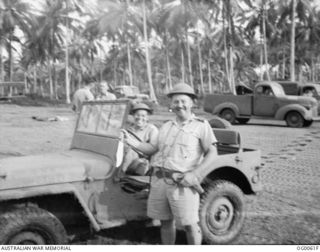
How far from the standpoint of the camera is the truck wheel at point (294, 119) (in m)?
12.1

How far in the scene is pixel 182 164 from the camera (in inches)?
103

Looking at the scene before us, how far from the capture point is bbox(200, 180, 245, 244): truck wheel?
124 inches

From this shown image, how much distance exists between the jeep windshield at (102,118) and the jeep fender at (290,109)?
9.57m

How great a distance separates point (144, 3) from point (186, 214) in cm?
2199

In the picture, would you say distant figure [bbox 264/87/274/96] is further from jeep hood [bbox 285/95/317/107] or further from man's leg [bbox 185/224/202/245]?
man's leg [bbox 185/224/202/245]

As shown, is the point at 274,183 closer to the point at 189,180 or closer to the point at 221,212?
the point at 221,212

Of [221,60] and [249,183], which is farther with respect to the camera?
[221,60]

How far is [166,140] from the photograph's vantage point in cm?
270

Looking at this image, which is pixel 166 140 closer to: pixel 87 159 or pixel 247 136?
pixel 87 159

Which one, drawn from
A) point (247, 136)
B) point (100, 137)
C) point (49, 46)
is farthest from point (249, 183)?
point (49, 46)

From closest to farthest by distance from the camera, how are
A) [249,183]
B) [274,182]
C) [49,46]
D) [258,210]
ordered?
[249,183]
[258,210]
[274,182]
[49,46]

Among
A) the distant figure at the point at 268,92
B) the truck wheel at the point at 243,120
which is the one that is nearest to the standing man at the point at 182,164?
the distant figure at the point at 268,92

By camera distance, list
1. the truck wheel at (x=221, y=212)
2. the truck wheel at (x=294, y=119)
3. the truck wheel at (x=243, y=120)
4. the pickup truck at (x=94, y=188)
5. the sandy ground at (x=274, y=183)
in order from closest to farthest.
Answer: the pickup truck at (x=94, y=188) → the truck wheel at (x=221, y=212) → the sandy ground at (x=274, y=183) → the truck wheel at (x=294, y=119) → the truck wheel at (x=243, y=120)

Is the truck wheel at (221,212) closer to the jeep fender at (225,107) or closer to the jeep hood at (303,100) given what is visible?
the jeep hood at (303,100)
